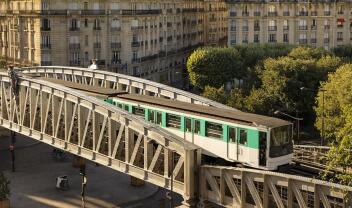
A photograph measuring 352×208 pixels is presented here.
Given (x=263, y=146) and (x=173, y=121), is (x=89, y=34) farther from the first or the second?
(x=263, y=146)

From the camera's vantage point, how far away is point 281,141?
1607 inches

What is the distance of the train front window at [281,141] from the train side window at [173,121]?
28.7 ft

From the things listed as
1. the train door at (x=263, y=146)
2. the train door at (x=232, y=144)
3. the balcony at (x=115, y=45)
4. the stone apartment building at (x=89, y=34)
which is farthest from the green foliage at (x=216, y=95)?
the train door at (x=263, y=146)

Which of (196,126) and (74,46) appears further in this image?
(74,46)

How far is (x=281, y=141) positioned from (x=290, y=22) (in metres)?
78.9

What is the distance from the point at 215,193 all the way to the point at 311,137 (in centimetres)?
4737

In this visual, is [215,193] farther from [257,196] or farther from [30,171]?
[30,171]

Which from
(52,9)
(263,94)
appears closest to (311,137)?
(263,94)

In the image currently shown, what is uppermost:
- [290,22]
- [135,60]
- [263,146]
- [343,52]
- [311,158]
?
[290,22]

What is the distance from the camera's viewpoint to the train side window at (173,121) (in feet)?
154

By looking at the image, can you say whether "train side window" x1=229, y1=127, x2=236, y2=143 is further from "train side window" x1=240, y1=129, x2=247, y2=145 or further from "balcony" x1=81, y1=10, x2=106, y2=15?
"balcony" x1=81, y1=10, x2=106, y2=15

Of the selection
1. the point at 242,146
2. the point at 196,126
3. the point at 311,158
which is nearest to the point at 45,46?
the point at 196,126

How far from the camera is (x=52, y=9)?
Result: 94.2 m

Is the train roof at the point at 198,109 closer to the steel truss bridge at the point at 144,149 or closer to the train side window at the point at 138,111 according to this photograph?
the train side window at the point at 138,111
